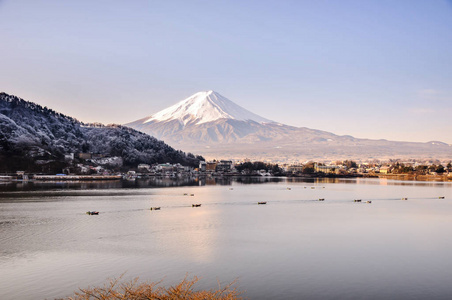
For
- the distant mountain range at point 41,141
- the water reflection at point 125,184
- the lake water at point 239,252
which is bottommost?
the lake water at point 239,252

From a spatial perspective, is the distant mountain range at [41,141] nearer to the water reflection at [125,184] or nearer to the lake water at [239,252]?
the water reflection at [125,184]

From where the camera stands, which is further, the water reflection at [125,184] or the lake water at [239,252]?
the water reflection at [125,184]

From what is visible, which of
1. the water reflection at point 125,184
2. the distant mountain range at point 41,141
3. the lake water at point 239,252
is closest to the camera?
the lake water at point 239,252

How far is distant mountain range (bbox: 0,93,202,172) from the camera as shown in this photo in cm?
13014

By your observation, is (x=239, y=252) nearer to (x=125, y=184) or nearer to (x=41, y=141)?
(x=125, y=184)

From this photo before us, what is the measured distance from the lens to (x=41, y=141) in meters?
149

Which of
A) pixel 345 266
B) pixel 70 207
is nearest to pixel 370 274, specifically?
pixel 345 266

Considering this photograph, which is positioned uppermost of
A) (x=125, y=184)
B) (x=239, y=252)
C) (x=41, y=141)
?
(x=41, y=141)

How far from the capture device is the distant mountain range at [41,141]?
130 meters

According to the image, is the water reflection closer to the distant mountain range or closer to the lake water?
the distant mountain range

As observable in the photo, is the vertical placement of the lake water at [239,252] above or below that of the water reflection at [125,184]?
below

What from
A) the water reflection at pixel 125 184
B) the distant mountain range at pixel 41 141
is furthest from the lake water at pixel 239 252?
the distant mountain range at pixel 41 141

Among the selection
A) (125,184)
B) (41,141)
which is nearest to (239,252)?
(125,184)

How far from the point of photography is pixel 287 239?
1097 inches
